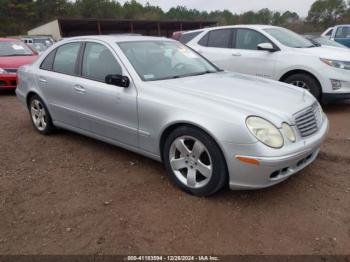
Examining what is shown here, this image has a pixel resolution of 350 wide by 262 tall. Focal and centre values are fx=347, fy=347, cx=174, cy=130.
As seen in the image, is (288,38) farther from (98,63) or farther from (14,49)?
(14,49)

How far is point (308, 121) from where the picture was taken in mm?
3350

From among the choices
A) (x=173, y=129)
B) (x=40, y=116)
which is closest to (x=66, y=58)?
(x=40, y=116)

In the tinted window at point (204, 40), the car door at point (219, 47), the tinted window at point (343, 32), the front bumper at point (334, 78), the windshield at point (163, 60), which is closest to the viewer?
the windshield at point (163, 60)

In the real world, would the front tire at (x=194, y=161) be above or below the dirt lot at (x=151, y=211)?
above

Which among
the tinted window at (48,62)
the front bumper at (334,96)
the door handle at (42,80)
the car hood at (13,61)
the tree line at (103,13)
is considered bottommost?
the tree line at (103,13)

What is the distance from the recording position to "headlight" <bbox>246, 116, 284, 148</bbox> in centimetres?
294

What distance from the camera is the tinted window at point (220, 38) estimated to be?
7445mm

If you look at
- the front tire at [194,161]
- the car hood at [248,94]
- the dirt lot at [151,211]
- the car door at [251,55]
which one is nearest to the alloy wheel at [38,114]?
the dirt lot at [151,211]

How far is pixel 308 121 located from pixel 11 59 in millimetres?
8253

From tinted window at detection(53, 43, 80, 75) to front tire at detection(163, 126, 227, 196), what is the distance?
1938mm

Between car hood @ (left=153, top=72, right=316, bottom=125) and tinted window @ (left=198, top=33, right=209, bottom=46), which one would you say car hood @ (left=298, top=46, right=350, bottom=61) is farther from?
car hood @ (left=153, top=72, right=316, bottom=125)

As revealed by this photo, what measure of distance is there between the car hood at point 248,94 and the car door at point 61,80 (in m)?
1.41

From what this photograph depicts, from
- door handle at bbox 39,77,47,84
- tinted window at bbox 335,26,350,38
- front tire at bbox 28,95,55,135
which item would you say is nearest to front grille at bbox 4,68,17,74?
front tire at bbox 28,95,55,135

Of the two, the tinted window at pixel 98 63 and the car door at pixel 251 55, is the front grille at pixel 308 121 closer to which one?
the tinted window at pixel 98 63
